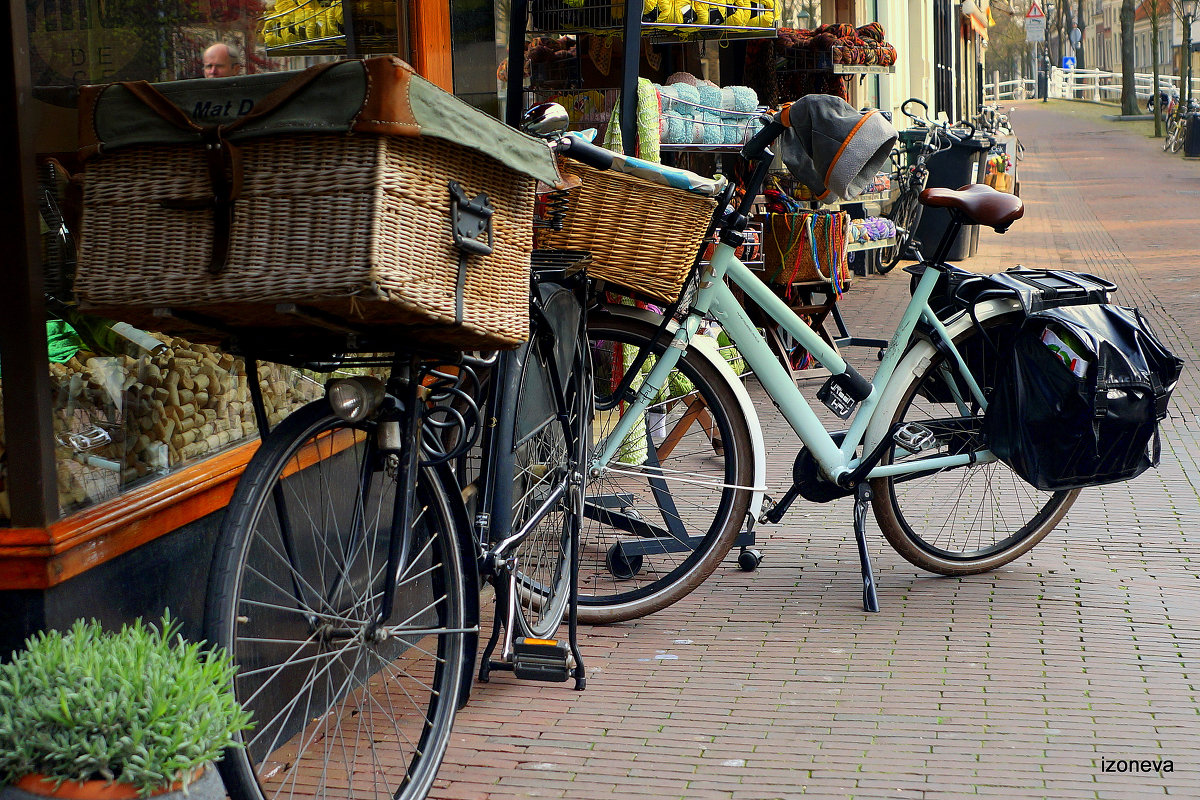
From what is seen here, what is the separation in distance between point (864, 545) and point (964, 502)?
89 centimetres

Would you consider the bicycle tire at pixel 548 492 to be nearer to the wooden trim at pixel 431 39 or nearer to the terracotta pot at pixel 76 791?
the wooden trim at pixel 431 39

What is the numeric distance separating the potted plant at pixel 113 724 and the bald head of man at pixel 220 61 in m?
1.65

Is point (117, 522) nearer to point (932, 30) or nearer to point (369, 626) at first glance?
point (369, 626)

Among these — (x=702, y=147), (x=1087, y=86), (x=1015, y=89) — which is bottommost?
(x=702, y=147)

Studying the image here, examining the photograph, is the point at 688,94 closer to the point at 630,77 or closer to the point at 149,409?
the point at 630,77

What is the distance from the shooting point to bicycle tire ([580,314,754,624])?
3.84m

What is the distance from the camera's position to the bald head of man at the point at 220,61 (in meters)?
3.17

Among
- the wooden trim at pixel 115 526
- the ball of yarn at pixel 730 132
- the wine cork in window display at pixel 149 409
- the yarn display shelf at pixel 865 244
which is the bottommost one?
the wooden trim at pixel 115 526

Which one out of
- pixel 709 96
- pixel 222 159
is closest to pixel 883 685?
pixel 222 159

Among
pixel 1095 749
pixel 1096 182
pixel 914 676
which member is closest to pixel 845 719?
pixel 914 676

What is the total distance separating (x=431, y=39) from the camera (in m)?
4.12

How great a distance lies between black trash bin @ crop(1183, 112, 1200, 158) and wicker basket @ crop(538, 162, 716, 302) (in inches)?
1196

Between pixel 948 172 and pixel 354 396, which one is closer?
pixel 354 396

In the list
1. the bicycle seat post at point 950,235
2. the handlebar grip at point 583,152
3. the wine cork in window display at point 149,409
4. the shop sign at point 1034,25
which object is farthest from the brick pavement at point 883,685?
the shop sign at point 1034,25
